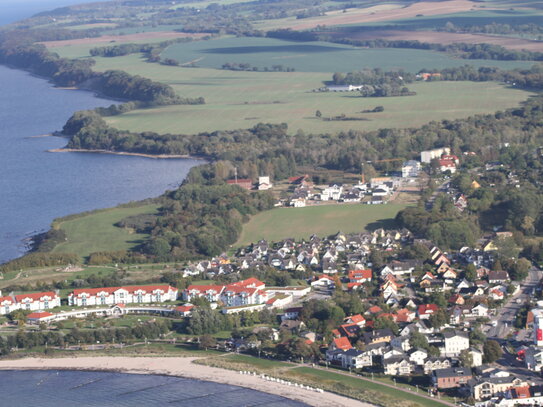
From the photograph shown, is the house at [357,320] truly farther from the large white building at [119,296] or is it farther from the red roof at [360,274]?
the large white building at [119,296]

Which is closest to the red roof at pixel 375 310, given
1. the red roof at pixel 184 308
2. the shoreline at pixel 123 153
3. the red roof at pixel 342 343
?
the red roof at pixel 342 343

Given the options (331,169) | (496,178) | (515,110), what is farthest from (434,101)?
(496,178)

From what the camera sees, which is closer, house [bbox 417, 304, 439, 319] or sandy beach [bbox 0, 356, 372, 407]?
sandy beach [bbox 0, 356, 372, 407]

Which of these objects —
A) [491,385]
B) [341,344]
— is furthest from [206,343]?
[491,385]

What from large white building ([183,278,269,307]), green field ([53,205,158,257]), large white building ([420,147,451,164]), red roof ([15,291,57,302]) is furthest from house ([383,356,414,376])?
large white building ([420,147,451,164])

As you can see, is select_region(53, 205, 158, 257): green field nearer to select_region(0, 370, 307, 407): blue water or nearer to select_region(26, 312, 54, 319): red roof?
select_region(26, 312, 54, 319): red roof

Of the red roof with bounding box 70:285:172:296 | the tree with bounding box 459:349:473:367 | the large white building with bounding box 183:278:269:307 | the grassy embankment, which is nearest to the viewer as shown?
the grassy embankment

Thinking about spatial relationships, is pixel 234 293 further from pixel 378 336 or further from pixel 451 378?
pixel 451 378
